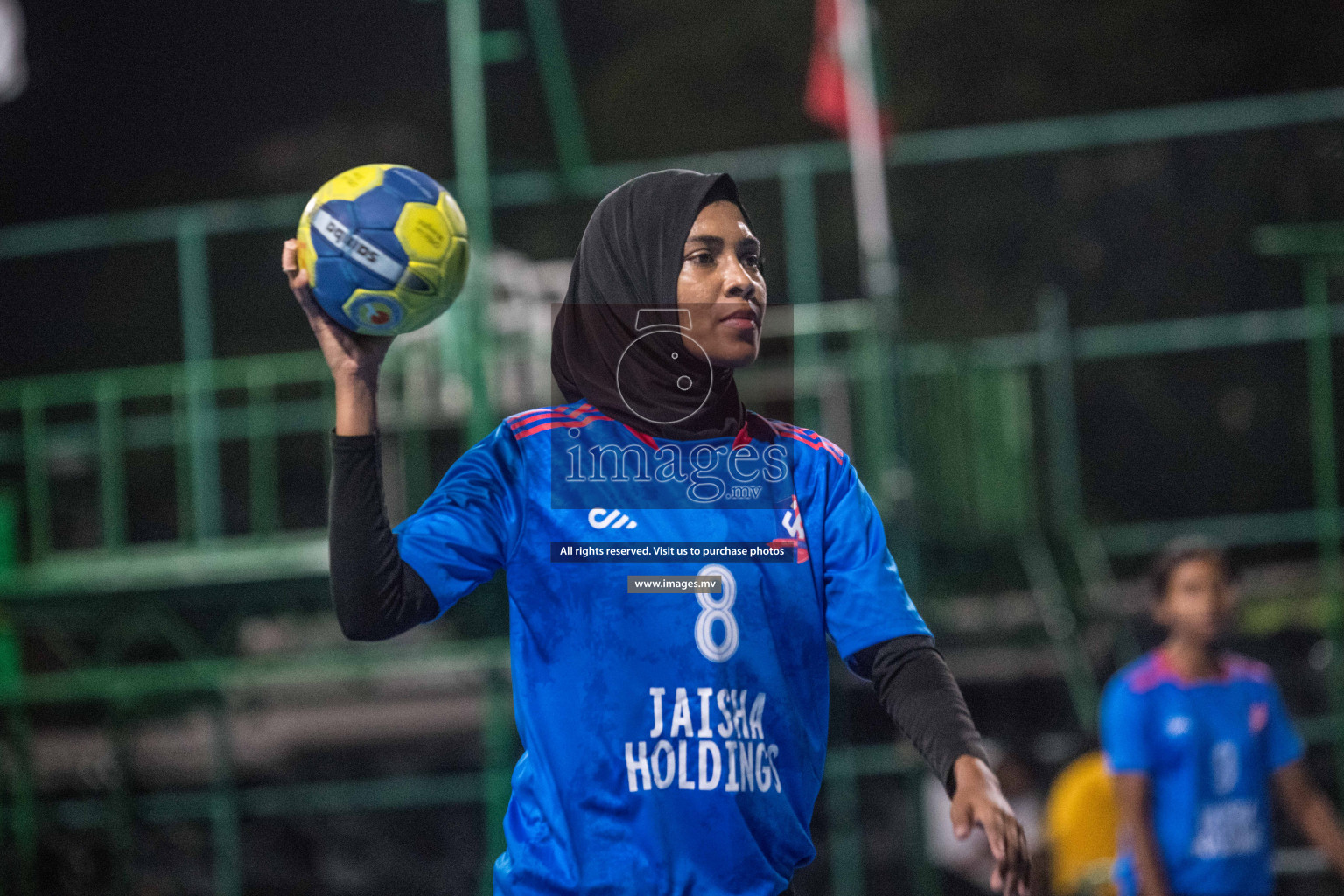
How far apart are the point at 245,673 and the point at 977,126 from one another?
891 centimetres

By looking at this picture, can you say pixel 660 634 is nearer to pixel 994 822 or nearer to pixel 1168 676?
pixel 994 822

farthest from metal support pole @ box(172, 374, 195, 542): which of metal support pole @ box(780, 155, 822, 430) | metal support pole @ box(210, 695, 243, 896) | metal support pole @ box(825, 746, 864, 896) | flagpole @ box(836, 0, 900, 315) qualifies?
flagpole @ box(836, 0, 900, 315)

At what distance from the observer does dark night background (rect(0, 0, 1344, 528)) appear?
13.6 m

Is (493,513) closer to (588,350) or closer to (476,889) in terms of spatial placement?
(588,350)

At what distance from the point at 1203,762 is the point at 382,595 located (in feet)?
12.5

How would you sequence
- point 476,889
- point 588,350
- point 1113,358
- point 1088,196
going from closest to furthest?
1. point 588,350
2. point 476,889
3. point 1113,358
4. point 1088,196

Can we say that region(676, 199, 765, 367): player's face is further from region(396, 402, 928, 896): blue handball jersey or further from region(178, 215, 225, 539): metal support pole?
region(178, 215, 225, 539): metal support pole

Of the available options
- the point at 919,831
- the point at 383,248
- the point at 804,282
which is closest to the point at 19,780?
the point at 804,282

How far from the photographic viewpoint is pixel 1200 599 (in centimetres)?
518

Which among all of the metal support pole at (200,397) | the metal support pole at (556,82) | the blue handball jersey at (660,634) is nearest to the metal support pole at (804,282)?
the metal support pole at (556,82)

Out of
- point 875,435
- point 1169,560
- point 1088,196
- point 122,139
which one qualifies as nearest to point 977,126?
point 1088,196

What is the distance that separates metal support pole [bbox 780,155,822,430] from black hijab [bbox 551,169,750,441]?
4.45 metres

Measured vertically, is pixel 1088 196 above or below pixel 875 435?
above

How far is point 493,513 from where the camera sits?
2236mm
